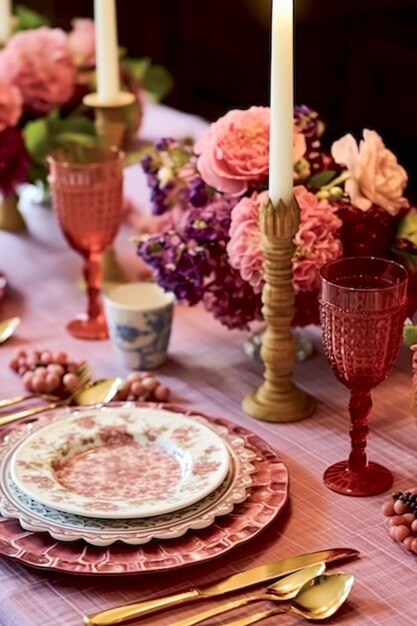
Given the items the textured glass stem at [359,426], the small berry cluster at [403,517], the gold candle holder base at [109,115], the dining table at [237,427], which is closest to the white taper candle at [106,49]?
the gold candle holder base at [109,115]

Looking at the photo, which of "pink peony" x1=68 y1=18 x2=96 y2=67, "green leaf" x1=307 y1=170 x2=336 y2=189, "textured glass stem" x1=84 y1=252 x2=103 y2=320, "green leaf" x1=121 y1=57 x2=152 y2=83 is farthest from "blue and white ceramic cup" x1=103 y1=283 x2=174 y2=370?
"green leaf" x1=121 y1=57 x2=152 y2=83

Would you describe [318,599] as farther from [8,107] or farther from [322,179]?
[8,107]

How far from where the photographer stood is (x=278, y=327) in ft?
4.19

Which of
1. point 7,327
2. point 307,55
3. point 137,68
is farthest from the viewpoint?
point 307,55

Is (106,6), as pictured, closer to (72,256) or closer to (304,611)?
(72,256)

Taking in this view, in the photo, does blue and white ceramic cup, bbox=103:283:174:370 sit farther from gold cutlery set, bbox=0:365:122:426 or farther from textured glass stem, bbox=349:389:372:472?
textured glass stem, bbox=349:389:372:472

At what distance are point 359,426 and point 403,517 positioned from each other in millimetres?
121

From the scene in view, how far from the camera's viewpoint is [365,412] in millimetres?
1155

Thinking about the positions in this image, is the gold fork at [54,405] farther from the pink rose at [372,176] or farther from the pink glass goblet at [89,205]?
the pink rose at [372,176]

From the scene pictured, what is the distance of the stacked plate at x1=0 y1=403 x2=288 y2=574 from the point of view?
1016mm

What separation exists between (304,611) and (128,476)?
263 mm

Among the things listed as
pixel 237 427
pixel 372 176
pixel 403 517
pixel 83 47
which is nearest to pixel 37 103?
pixel 83 47

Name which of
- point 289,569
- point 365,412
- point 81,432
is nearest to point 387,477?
point 365,412

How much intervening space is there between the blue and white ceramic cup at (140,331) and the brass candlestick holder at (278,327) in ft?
0.48
